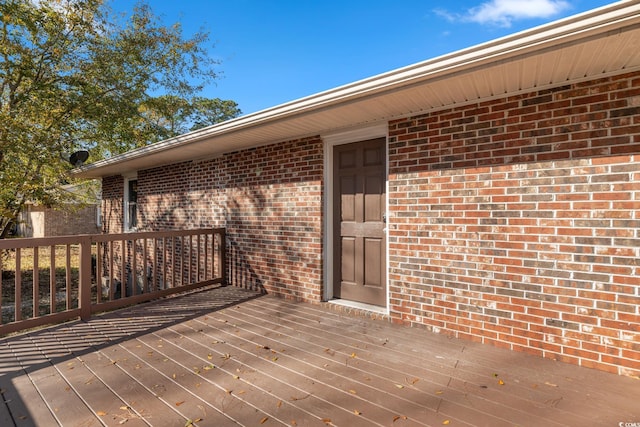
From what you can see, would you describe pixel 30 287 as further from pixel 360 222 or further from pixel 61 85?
pixel 360 222

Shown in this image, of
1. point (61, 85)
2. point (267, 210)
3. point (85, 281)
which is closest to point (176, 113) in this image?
point (61, 85)

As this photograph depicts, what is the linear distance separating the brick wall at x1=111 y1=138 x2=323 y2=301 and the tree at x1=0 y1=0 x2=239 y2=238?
3311 millimetres

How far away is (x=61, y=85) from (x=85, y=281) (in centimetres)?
596

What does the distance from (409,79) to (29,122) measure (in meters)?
8.29

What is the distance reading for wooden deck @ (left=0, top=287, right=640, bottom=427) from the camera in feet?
6.25

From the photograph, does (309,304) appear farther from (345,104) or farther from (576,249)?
(576,249)

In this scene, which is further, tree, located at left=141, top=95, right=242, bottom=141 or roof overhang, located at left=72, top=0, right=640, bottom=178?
tree, located at left=141, top=95, right=242, bottom=141

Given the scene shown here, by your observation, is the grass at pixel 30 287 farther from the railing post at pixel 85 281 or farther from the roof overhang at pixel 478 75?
the roof overhang at pixel 478 75

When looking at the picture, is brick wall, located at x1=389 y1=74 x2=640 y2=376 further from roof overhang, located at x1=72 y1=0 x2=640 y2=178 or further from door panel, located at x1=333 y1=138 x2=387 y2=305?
door panel, located at x1=333 y1=138 x2=387 y2=305

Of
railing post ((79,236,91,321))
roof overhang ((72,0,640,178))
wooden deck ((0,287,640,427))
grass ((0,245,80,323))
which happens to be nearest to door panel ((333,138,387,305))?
roof overhang ((72,0,640,178))

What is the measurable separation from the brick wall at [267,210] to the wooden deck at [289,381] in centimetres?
112

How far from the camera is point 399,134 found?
3.48 m

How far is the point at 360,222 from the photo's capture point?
13.2ft

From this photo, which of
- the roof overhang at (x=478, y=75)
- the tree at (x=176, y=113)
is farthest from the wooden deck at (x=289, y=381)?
the tree at (x=176, y=113)
